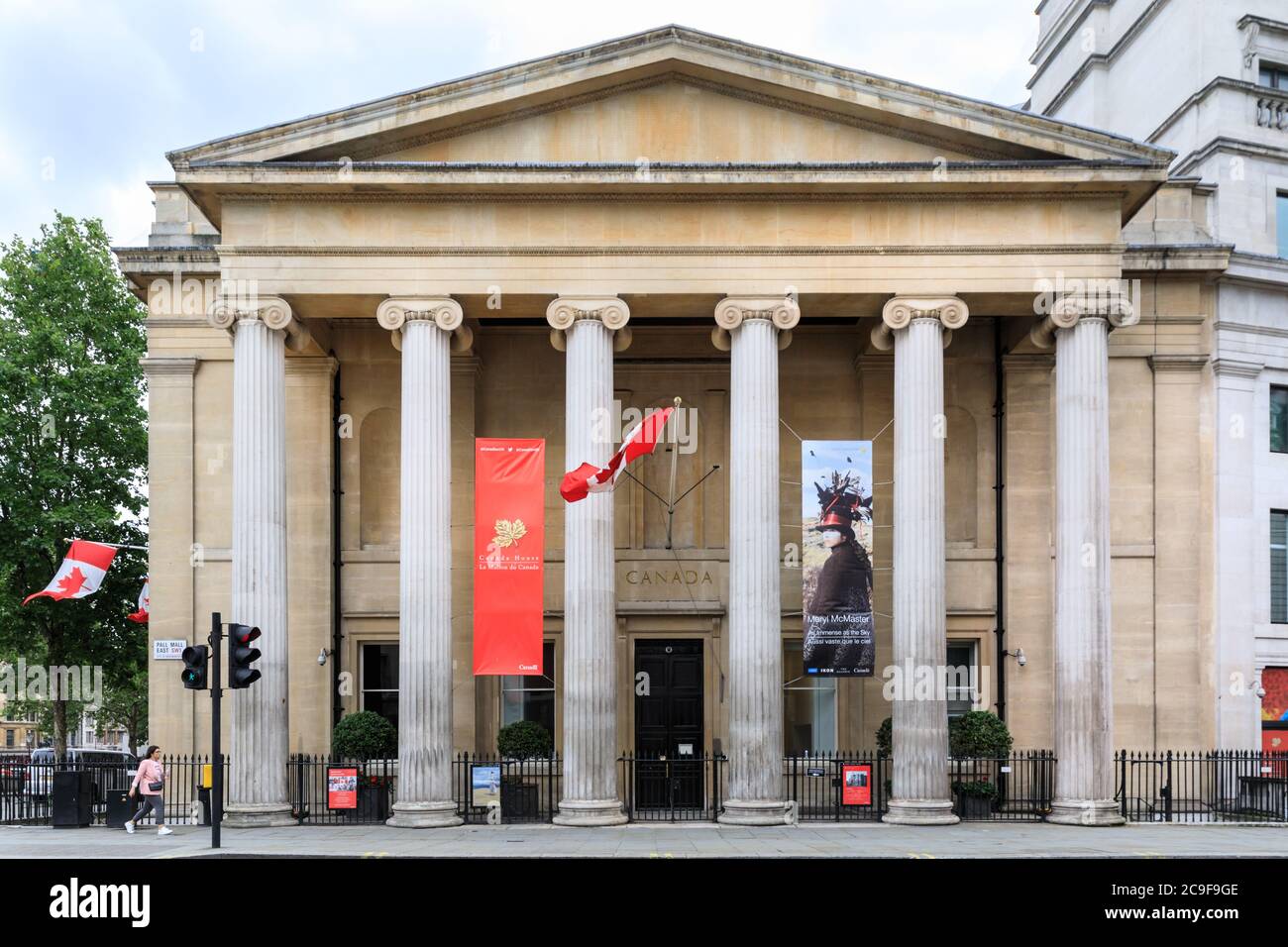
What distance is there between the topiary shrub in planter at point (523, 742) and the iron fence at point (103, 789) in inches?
231

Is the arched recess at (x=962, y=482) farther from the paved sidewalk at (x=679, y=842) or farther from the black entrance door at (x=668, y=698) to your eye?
the paved sidewalk at (x=679, y=842)

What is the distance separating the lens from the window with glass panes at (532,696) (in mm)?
30094

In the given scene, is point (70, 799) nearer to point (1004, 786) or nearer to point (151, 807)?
point (151, 807)

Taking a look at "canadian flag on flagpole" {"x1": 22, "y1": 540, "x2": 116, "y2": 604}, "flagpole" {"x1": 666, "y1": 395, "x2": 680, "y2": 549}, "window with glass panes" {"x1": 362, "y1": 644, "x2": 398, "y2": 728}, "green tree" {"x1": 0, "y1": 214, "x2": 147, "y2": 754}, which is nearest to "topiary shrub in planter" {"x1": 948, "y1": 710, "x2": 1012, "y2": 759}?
"flagpole" {"x1": 666, "y1": 395, "x2": 680, "y2": 549}

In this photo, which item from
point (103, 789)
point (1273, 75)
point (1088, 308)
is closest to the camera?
point (1088, 308)

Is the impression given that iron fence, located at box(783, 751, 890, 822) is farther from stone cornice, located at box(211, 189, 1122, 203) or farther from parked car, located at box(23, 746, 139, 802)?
parked car, located at box(23, 746, 139, 802)

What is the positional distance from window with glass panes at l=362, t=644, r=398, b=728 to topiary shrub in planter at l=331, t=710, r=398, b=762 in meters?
2.21

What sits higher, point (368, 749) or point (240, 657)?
point (240, 657)

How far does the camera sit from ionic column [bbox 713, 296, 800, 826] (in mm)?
25016

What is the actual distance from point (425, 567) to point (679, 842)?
751cm

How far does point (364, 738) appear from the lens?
89.2ft

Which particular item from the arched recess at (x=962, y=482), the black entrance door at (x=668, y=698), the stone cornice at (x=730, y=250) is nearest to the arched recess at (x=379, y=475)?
the stone cornice at (x=730, y=250)

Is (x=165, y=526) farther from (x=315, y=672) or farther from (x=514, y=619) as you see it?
(x=514, y=619)

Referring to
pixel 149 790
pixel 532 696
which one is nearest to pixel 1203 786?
pixel 532 696
